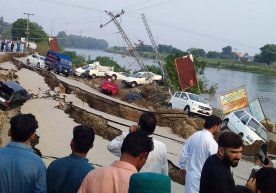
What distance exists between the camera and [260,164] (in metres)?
4.66

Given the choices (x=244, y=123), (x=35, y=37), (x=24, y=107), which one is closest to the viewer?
(x=24, y=107)

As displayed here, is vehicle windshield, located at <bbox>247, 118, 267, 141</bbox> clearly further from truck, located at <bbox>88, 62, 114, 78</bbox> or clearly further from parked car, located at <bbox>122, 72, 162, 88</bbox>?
truck, located at <bbox>88, 62, 114, 78</bbox>

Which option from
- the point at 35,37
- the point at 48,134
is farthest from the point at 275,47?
the point at 48,134

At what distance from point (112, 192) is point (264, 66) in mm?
125641

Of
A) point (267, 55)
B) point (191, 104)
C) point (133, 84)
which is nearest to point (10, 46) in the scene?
point (133, 84)

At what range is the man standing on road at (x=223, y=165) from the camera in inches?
166

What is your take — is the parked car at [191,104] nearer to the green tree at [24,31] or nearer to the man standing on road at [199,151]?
the man standing on road at [199,151]

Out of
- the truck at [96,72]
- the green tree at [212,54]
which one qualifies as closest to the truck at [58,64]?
the truck at [96,72]

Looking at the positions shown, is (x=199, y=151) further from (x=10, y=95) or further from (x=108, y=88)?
(x=108, y=88)

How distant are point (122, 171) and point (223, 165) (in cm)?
150

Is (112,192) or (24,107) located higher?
(112,192)

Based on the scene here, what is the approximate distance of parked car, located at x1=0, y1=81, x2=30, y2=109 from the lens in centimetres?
1770

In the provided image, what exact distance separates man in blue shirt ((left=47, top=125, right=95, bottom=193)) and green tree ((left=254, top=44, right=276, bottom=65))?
11861cm

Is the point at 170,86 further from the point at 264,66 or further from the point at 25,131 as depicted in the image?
the point at 264,66
